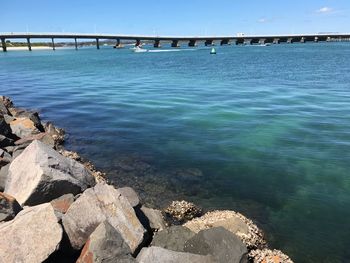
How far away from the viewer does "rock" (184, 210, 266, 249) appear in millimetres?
9832

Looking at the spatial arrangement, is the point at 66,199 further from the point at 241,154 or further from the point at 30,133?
the point at 241,154

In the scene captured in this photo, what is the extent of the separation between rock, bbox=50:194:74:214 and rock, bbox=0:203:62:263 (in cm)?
118

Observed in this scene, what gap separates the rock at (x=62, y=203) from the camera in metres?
9.12

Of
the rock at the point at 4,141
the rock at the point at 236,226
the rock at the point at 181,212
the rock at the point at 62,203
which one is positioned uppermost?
the rock at the point at 62,203

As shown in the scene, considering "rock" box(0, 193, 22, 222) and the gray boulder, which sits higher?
"rock" box(0, 193, 22, 222)

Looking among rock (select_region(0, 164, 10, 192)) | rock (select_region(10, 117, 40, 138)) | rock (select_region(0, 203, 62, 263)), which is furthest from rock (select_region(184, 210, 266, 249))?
rock (select_region(10, 117, 40, 138))

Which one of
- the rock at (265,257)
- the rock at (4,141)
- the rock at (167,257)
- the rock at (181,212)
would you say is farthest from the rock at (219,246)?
the rock at (4,141)

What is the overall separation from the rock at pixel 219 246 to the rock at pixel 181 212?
351cm

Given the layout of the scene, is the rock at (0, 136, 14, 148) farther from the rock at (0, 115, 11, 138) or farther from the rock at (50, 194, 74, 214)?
the rock at (50, 194, 74, 214)

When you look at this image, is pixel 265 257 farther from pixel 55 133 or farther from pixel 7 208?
pixel 55 133

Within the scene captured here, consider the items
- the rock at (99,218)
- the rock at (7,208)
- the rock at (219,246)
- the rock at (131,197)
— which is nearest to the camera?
the rock at (219,246)

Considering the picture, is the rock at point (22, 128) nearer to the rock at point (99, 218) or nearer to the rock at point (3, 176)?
the rock at point (3, 176)

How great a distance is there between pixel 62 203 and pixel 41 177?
95 cm

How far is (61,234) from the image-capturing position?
761cm
